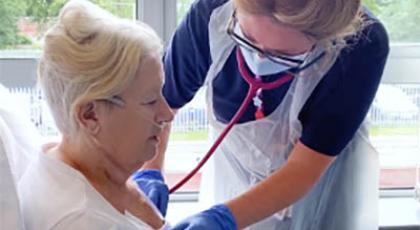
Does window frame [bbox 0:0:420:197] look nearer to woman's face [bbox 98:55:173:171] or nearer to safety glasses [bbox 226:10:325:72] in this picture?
safety glasses [bbox 226:10:325:72]

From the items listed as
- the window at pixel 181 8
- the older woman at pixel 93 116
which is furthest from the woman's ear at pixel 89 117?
the window at pixel 181 8

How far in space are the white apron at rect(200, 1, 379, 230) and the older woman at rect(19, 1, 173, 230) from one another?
0.35 metres

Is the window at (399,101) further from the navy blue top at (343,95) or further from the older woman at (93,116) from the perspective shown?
the older woman at (93,116)

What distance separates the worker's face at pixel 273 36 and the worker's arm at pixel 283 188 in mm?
210

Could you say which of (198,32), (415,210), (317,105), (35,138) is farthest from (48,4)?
(415,210)

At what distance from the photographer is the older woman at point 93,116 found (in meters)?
1.16

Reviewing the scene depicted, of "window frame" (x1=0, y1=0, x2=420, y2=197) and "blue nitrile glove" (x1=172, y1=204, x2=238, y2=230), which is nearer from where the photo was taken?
"blue nitrile glove" (x1=172, y1=204, x2=238, y2=230)

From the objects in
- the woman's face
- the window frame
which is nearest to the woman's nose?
the woman's face

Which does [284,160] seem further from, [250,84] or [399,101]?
[399,101]

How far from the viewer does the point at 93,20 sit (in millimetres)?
1190

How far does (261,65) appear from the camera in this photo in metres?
1.45

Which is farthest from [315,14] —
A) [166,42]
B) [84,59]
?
[166,42]

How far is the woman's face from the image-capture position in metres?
1.21

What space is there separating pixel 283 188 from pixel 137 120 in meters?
0.37
